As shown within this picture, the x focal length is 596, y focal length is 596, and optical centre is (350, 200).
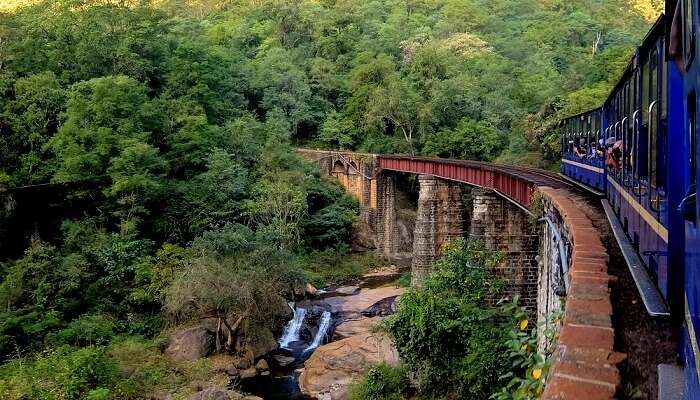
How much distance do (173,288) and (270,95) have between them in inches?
1192

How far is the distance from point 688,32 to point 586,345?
188 cm

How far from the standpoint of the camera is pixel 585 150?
16203mm

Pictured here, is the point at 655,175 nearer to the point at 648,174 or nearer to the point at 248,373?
the point at 648,174

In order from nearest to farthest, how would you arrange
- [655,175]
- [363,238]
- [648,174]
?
1. [655,175]
2. [648,174]
3. [363,238]

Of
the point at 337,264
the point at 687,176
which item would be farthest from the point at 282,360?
the point at 687,176

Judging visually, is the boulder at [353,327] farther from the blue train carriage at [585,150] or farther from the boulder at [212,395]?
the blue train carriage at [585,150]

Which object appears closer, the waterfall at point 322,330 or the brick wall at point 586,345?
the brick wall at point 586,345

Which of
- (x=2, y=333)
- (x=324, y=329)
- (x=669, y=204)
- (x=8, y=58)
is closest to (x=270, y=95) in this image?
(x=8, y=58)

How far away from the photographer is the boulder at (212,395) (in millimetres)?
17359

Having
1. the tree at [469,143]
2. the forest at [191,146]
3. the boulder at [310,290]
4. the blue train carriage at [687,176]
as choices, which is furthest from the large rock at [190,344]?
the tree at [469,143]

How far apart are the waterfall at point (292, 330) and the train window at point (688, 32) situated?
22.2 meters

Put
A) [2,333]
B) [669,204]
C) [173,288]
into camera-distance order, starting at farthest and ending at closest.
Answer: [173,288]
[2,333]
[669,204]

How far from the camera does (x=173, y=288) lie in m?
21.3

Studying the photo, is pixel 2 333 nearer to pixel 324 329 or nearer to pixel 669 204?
pixel 324 329
